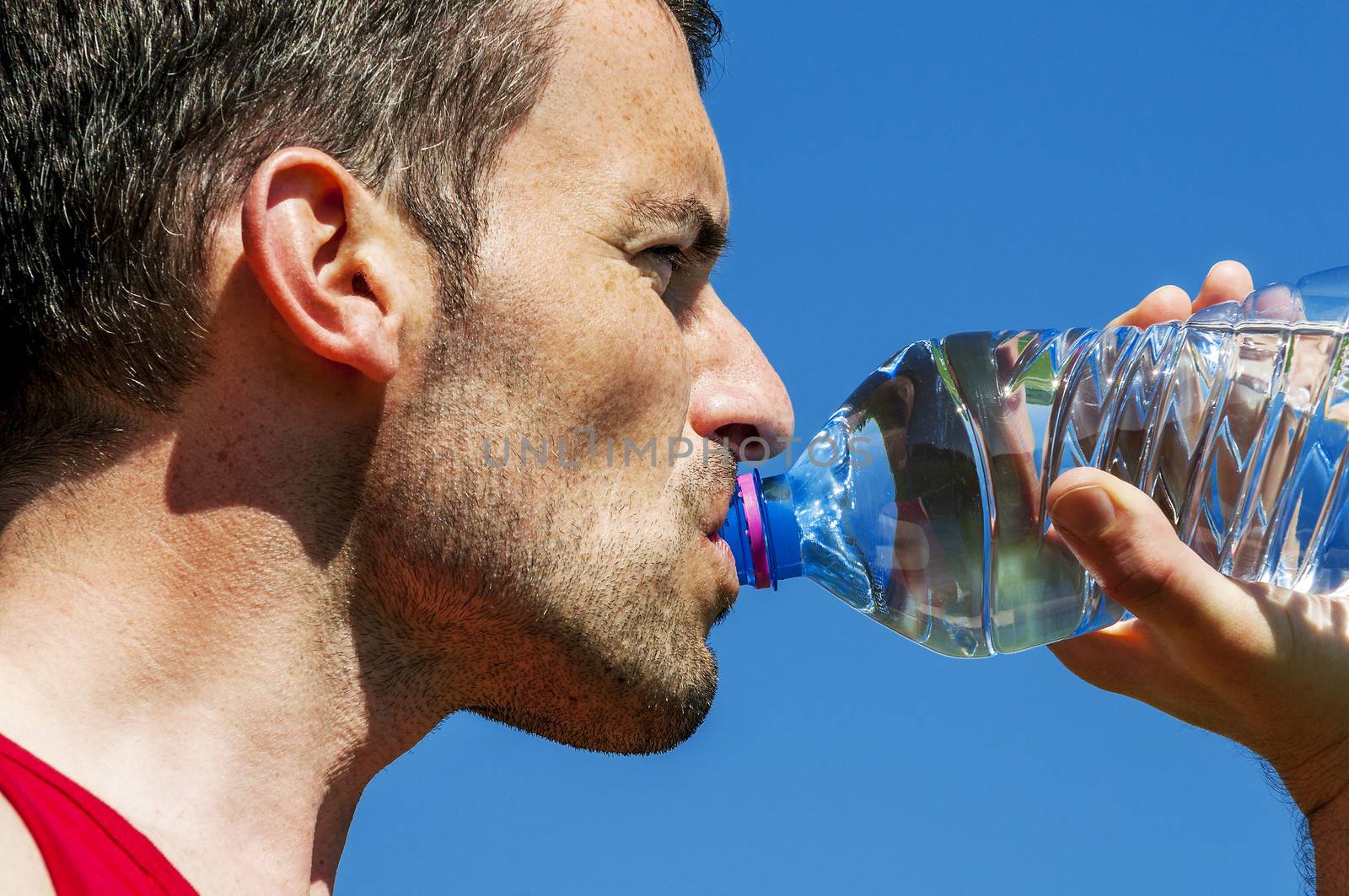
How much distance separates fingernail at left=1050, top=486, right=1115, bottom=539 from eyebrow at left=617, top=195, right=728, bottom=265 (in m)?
0.72

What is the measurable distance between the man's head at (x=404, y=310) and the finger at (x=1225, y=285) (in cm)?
113

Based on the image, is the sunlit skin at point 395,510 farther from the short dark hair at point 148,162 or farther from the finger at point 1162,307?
the finger at point 1162,307

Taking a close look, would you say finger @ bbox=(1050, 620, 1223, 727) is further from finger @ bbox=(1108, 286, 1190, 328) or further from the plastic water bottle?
finger @ bbox=(1108, 286, 1190, 328)

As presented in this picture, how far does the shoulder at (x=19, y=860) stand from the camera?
4.70ft

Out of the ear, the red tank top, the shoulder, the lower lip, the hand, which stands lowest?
the shoulder

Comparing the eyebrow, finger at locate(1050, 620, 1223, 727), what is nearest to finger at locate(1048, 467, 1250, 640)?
finger at locate(1050, 620, 1223, 727)

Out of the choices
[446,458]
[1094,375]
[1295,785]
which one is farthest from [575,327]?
A: [1295,785]

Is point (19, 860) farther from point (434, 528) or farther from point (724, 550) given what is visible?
point (724, 550)

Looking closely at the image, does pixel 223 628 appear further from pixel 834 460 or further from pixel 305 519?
pixel 834 460

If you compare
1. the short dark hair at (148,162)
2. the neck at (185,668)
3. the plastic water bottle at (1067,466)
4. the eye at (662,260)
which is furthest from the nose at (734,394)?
the neck at (185,668)

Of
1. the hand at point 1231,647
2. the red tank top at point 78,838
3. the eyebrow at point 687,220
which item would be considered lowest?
the red tank top at point 78,838

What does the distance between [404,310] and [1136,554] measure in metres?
1.18

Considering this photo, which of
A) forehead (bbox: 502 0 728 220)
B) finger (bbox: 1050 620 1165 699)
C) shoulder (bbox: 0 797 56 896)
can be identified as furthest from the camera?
finger (bbox: 1050 620 1165 699)

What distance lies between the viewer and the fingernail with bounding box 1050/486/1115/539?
208cm
